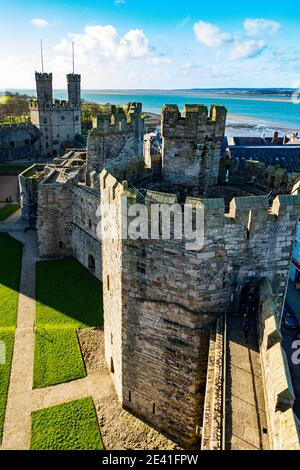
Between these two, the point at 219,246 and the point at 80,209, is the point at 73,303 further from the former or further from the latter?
the point at 219,246

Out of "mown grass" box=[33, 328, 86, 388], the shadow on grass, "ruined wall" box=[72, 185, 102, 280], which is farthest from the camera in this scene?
"ruined wall" box=[72, 185, 102, 280]

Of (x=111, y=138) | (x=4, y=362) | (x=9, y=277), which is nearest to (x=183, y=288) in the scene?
(x=4, y=362)

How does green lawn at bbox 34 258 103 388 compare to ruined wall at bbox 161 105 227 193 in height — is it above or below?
below

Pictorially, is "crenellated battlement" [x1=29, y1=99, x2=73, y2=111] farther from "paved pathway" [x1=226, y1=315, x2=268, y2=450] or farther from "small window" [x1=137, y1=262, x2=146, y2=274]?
"paved pathway" [x1=226, y1=315, x2=268, y2=450]

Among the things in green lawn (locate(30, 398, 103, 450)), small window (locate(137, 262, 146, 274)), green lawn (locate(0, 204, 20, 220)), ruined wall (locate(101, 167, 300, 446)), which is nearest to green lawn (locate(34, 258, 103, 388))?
green lawn (locate(30, 398, 103, 450))

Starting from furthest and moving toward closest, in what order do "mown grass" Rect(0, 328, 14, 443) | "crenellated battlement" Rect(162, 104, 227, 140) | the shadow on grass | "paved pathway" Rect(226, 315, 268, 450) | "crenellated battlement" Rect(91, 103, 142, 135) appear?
"crenellated battlement" Rect(91, 103, 142, 135) < the shadow on grass < "mown grass" Rect(0, 328, 14, 443) < "crenellated battlement" Rect(162, 104, 227, 140) < "paved pathway" Rect(226, 315, 268, 450)

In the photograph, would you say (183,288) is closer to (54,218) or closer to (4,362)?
(4,362)
